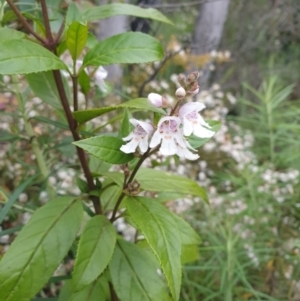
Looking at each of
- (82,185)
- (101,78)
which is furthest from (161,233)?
(101,78)

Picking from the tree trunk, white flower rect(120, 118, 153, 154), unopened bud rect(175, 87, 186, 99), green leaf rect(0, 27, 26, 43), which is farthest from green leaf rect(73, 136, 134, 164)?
the tree trunk

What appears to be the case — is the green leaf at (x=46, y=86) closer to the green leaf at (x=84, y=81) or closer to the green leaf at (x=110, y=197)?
the green leaf at (x=84, y=81)

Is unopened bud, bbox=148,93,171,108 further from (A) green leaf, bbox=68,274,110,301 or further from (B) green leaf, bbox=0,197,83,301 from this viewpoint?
(A) green leaf, bbox=68,274,110,301

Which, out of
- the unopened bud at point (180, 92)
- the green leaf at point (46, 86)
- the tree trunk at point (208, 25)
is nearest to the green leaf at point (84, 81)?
the green leaf at point (46, 86)

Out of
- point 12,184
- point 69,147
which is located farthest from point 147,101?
point 12,184

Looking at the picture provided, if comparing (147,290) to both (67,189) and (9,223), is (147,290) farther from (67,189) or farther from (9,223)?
(67,189)

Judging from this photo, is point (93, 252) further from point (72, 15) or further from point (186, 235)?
point (72, 15)
